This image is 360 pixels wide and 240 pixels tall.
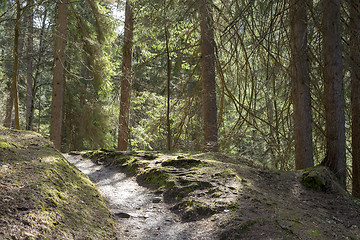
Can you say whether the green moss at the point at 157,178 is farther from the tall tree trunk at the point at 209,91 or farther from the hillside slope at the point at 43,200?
the tall tree trunk at the point at 209,91

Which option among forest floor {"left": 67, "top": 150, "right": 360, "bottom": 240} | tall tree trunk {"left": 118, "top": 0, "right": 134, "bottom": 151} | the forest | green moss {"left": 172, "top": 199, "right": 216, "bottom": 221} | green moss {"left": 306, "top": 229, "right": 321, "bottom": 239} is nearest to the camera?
green moss {"left": 306, "top": 229, "right": 321, "bottom": 239}

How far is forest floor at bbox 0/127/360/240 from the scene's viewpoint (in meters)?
2.81

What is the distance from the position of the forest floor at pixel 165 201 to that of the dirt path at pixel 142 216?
0.04 ft

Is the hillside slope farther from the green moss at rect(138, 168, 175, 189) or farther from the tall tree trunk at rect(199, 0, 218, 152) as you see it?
the tall tree trunk at rect(199, 0, 218, 152)

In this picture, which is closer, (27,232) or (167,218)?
(27,232)

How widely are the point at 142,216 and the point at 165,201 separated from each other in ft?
1.77

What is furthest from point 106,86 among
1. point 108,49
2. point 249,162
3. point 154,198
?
point 154,198

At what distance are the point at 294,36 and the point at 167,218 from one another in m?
4.74

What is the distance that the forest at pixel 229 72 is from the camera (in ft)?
19.4

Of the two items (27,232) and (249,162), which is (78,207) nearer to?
(27,232)

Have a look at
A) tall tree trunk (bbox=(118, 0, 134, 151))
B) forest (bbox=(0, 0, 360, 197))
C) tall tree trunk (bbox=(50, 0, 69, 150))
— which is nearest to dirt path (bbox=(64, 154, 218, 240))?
forest (bbox=(0, 0, 360, 197))

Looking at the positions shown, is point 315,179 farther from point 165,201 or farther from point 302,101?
point 165,201

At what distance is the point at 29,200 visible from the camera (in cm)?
275

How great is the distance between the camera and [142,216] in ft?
13.5
